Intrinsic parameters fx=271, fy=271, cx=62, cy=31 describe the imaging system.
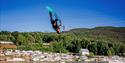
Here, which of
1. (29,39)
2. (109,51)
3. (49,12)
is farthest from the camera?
(29,39)

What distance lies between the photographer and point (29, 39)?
4634 cm

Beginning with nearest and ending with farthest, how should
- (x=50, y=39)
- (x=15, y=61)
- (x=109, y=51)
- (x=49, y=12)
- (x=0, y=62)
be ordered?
(x=49, y=12), (x=0, y=62), (x=15, y=61), (x=109, y=51), (x=50, y=39)

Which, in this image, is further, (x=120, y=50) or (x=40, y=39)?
(x=40, y=39)

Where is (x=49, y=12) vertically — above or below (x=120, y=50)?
above

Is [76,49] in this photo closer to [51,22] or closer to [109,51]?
[109,51]

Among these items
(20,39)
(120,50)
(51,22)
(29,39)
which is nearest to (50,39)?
(29,39)

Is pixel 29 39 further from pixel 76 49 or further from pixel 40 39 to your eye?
pixel 76 49

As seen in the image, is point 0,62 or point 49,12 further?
point 0,62

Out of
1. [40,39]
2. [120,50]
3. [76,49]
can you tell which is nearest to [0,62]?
[76,49]

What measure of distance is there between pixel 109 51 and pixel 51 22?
32014 millimetres

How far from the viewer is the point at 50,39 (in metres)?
50.0

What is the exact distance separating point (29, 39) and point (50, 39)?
4990 mm

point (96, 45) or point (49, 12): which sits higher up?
point (49, 12)

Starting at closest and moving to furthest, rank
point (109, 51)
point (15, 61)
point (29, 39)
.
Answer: point (15, 61) < point (109, 51) < point (29, 39)
